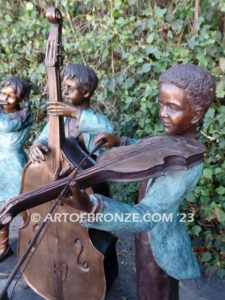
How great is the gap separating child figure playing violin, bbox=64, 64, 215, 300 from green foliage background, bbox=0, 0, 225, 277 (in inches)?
31.8

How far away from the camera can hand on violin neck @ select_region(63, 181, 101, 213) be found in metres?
0.61

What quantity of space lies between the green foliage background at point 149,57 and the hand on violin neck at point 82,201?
3.81 feet

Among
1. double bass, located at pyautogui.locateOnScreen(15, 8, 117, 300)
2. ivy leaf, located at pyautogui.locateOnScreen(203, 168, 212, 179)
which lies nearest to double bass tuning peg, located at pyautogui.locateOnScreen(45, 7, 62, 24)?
double bass, located at pyautogui.locateOnScreen(15, 8, 117, 300)

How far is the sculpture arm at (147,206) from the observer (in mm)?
693

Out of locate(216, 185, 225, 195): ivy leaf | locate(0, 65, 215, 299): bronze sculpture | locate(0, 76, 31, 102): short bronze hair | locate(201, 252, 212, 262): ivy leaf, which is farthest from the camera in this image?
locate(201, 252, 212, 262): ivy leaf

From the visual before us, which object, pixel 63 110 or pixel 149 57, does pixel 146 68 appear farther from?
pixel 63 110

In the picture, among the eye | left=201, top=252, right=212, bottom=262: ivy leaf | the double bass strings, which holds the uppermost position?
the eye

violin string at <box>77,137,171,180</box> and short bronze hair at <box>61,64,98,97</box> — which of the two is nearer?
violin string at <box>77,137,171,180</box>

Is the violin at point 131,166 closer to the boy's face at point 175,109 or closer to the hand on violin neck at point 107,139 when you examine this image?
the boy's face at point 175,109

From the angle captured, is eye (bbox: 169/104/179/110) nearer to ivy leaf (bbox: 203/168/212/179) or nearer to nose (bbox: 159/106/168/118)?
nose (bbox: 159/106/168/118)

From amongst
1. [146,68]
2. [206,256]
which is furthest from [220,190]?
[146,68]

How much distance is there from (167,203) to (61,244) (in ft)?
2.36

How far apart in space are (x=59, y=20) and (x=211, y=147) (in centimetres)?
123

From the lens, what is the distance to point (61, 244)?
1294 millimetres
